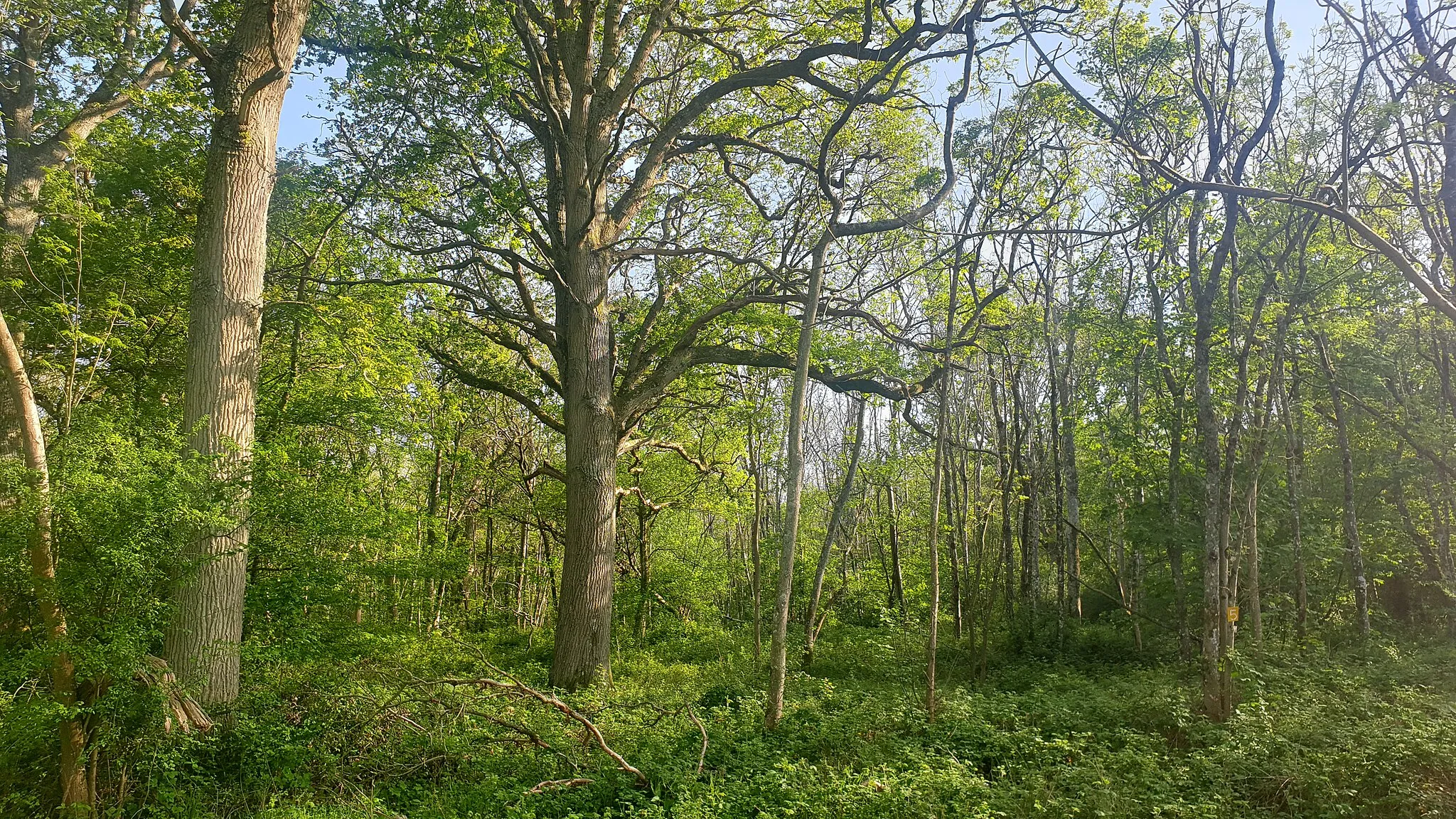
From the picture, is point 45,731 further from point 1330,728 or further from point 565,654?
point 1330,728

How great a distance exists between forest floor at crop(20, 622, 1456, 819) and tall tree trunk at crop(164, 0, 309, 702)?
1.73 feet

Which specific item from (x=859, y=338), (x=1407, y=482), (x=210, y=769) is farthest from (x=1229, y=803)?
(x=1407, y=482)

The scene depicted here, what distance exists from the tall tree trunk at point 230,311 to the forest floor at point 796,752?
0.53m

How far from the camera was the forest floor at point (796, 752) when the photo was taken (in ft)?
18.4

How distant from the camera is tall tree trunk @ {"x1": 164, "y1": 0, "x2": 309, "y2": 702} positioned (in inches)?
235

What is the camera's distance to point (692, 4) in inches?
396

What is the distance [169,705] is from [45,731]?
32.6 inches

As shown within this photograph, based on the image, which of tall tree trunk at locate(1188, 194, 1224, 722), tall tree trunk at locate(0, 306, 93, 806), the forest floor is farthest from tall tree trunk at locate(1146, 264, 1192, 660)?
tall tree trunk at locate(0, 306, 93, 806)

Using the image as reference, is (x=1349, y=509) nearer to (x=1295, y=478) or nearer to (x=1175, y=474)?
(x=1295, y=478)

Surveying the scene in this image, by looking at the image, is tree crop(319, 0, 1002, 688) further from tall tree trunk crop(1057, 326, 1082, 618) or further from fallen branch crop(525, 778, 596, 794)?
tall tree trunk crop(1057, 326, 1082, 618)

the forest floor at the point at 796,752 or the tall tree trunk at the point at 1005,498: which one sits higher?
the tall tree trunk at the point at 1005,498

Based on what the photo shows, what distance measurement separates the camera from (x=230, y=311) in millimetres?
6578

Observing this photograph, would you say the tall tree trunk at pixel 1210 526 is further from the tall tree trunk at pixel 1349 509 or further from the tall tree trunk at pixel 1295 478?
the tall tree trunk at pixel 1349 509

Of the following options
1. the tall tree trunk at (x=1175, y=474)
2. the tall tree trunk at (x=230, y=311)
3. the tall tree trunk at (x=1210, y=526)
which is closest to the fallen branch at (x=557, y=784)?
the tall tree trunk at (x=230, y=311)
